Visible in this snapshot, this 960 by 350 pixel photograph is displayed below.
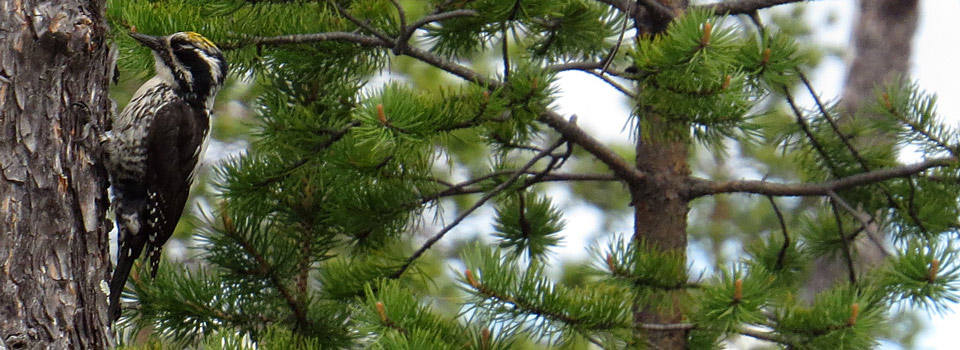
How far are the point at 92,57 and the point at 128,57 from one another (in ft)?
0.30

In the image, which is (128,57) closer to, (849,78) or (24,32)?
(24,32)

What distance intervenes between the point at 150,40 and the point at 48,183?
46 cm

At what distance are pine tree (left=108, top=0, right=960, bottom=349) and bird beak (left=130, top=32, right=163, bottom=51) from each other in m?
0.03

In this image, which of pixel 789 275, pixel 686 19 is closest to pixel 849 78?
pixel 789 275

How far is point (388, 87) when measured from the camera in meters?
2.57

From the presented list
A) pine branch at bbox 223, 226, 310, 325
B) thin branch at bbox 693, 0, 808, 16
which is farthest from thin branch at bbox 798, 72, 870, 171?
pine branch at bbox 223, 226, 310, 325

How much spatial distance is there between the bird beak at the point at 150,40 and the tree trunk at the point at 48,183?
95mm

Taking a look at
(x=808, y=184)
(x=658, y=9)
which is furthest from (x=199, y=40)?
(x=808, y=184)

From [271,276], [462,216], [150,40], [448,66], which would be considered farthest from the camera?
[462,216]

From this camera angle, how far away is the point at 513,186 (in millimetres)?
3576

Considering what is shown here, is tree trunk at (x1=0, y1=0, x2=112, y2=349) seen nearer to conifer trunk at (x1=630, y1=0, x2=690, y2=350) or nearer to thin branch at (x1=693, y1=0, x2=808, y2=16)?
conifer trunk at (x1=630, y1=0, x2=690, y2=350)

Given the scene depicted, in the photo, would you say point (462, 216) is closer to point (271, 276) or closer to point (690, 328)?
point (271, 276)

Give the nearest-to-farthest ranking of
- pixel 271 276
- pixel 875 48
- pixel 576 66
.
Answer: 1. pixel 576 66
2. pixel 271 276
3. pixel 875 48

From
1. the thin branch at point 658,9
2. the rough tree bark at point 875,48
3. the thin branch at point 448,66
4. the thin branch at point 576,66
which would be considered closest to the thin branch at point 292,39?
the thin branch at point 448,66
